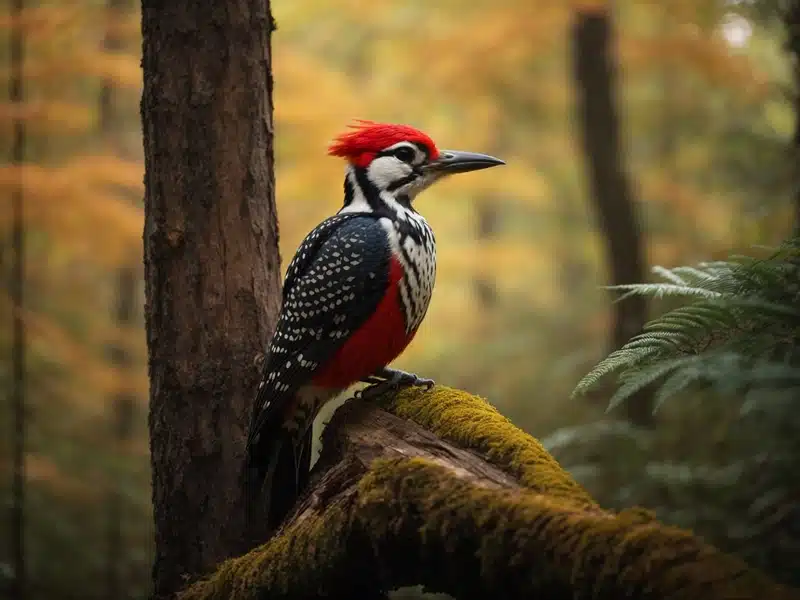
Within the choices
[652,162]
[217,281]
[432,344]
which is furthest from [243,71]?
[652,162]

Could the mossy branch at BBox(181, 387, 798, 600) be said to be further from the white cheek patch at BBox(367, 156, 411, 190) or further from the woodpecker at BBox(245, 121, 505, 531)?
the white cheek patch at BBox(367, 156, 411, 190)

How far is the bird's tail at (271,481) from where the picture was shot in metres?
3.01

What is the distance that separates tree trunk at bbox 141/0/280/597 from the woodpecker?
0.18 meters

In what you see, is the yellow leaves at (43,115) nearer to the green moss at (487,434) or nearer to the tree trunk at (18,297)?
the tree trunk at (18,297)

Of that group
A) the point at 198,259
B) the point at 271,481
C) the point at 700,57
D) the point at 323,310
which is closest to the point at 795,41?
the point at 700,57

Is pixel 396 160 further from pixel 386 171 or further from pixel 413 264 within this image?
pixel 413 264

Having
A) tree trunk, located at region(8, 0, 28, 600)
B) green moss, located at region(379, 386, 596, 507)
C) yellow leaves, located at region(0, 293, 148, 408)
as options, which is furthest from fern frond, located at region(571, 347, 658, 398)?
yellow leaves, located at region(0, 293, 148, 408)

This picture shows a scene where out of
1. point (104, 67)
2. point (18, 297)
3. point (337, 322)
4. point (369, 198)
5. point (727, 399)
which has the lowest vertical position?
point (727, 399)

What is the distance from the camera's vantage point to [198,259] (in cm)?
301

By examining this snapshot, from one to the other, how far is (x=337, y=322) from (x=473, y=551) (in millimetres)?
1332

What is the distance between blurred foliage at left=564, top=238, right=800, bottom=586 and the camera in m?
1.84

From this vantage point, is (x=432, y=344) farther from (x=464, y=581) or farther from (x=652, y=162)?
(x=464, y=581)

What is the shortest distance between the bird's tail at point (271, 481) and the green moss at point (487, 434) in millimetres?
497

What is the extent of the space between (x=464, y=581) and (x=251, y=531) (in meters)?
1.30
